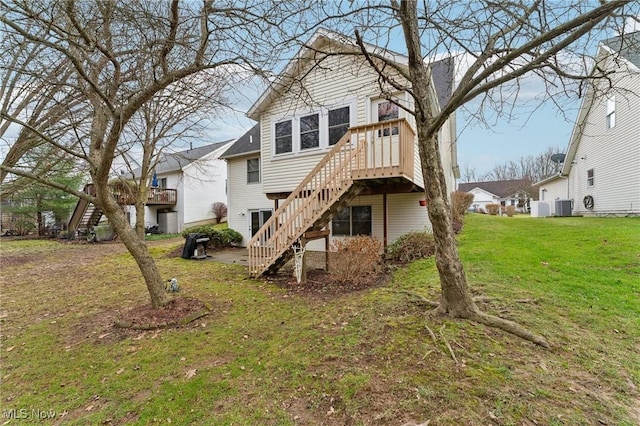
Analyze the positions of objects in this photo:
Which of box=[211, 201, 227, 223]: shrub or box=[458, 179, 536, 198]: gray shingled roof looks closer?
box=[211, 201, 227, 223]: shrub

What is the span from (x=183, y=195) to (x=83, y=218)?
20.9 feet

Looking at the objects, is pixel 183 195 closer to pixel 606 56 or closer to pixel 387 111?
pixel 387 111

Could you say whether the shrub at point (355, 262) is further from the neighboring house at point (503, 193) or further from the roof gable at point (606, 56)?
the neighboring house at point (503, 193)

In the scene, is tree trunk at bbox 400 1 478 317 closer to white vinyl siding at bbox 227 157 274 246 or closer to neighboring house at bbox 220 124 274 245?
neighboring house at bbox 220 124 274 245

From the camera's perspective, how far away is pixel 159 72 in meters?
4.23

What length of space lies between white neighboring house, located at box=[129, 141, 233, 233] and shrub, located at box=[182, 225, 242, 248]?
8.40 m

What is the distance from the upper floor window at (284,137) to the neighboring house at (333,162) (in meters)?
0.04

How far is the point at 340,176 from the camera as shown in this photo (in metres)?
7.23

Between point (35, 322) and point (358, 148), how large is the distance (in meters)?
7.14

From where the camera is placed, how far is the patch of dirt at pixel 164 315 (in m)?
4.70

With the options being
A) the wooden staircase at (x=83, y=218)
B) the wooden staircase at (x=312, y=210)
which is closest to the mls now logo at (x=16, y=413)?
the wooden staircase at (x=312, y=210)

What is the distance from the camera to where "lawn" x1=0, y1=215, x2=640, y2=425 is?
2520 millimetres

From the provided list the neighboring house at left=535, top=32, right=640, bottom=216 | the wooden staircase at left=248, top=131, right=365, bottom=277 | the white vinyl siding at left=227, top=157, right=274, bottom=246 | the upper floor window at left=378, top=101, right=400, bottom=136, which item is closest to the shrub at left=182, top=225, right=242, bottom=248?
the white vinyl siding at left=227, top=157, right=274, bottom=246

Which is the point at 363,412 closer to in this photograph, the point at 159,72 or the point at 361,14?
the point at 361,14
